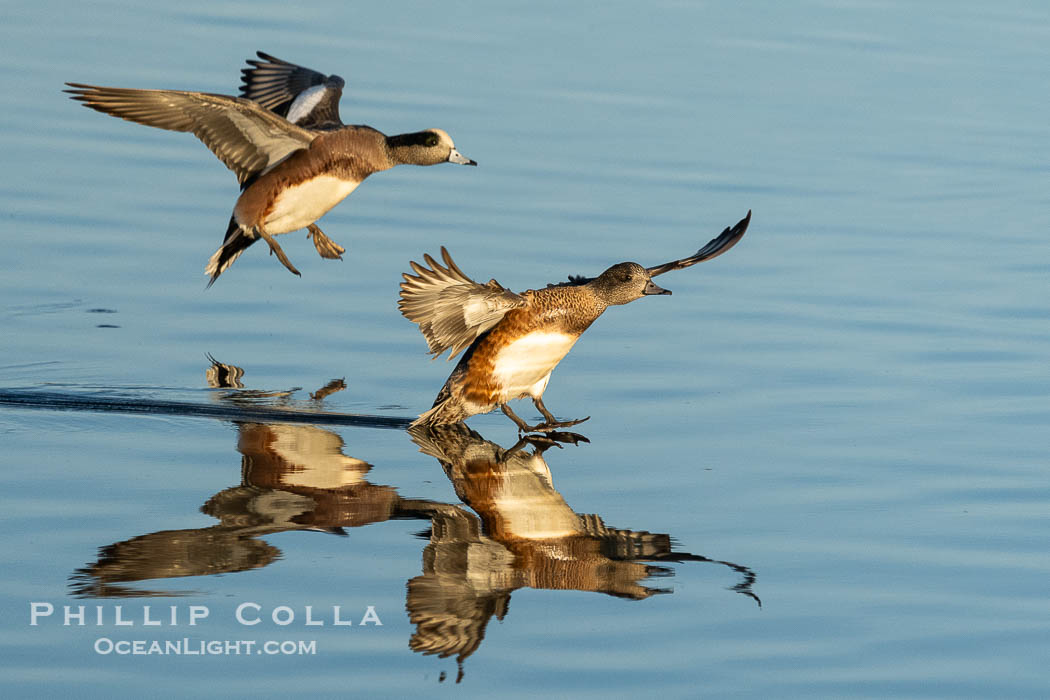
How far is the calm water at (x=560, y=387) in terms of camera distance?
4.86 m

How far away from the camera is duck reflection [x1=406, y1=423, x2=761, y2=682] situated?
4938mm

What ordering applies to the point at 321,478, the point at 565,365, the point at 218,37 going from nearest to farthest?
the point at 321,478 → the point at 565,365 → the point at 218,37

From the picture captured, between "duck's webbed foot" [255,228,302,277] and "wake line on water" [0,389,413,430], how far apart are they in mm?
2140

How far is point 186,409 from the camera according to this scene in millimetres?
7277

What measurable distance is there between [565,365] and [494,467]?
1676mm

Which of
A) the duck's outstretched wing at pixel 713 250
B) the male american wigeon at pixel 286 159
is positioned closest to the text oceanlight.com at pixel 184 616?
the duck's outstretched wing at pixel 713 250

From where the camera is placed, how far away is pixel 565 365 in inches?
328

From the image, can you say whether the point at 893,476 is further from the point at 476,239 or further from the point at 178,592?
the point at 476,239

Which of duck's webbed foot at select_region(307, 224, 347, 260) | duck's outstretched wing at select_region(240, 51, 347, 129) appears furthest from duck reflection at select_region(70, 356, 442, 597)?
duck's outstretched wing at select_region(240, 51, 347, 129)

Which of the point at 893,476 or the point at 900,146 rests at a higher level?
the point at 900,146

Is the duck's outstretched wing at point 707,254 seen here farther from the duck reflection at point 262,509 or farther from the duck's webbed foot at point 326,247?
the duck's webbed foot at point 326,247

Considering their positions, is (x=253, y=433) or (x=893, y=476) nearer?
(x=893, y=476)

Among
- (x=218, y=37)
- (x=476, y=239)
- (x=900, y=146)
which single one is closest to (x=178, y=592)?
(x=476, y=239)

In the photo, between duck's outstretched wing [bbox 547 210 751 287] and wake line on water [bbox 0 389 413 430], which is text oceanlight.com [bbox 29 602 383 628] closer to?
wake line on water [bbox 0 389 413 430]
